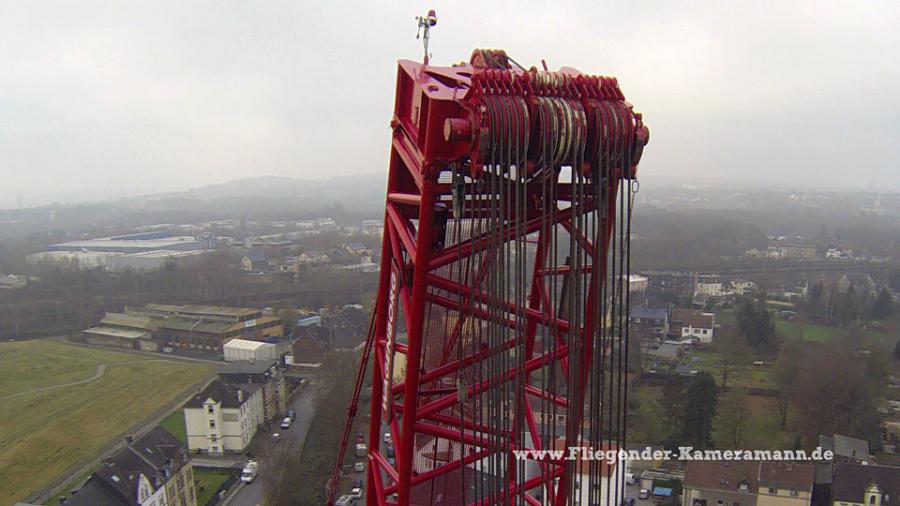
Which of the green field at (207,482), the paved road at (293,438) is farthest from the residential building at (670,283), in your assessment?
the green field at (207,482)

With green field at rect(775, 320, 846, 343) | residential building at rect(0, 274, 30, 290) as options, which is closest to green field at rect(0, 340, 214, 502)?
residential building at rect(0, 274, 30, 290)

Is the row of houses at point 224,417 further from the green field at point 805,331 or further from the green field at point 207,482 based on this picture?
the green field at point 805,331

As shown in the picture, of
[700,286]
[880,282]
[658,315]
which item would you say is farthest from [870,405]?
[880,282]

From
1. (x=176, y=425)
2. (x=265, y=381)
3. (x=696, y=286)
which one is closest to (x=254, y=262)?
(x=265, y=381)

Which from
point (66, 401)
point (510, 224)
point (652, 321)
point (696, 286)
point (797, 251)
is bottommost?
point (66, 401)

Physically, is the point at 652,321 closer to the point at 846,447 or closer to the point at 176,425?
the point at 846,447

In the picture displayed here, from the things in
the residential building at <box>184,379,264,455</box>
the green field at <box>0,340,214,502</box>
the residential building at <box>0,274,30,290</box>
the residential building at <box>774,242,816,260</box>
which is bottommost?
the green field at <box>0,340,214,502</box>

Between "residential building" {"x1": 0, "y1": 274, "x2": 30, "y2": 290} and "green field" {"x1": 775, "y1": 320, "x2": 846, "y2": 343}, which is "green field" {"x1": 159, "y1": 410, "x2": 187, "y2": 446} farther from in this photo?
"residential building" {"x1": 0, "y1": 274, "x2": 30, "y2": 290}
